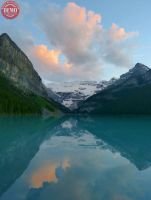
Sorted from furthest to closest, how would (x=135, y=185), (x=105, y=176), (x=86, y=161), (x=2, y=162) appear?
1. (x=86, y=161)
2. (x=2, y=162)
3. (x=105, y=176)
4. (x=135, y=185)

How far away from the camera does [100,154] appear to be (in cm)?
3575

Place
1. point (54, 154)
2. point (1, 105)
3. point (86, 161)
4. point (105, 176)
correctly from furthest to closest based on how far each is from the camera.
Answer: point (1, 105) < point (54, 154) < point (86, 161) < point (105, 176)

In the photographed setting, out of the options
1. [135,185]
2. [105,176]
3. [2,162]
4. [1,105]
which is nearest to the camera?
[135,185]

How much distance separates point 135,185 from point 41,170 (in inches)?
296

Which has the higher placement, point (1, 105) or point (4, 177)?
point (1, 105)

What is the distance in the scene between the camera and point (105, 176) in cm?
2319

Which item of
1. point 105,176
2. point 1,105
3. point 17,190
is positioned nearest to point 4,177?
point 17,190

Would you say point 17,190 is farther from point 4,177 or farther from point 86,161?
point 86,161

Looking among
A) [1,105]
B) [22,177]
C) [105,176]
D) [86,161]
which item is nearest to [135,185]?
[105,176]

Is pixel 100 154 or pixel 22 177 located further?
pixel 100 154

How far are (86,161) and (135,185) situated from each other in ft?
32.3

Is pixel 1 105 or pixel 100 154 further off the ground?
pixel 1 105

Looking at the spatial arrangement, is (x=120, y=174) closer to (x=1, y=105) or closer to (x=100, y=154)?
(x=100, y=154)

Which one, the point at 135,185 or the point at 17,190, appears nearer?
the point at 17,190
